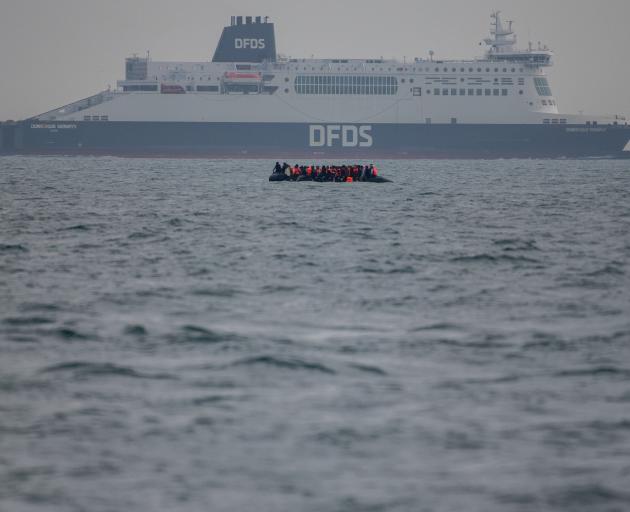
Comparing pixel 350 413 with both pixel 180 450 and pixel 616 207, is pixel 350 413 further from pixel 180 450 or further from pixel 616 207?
pixel 616 207

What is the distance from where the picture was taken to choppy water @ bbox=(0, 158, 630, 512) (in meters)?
10.6

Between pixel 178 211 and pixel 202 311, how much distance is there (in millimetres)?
27609

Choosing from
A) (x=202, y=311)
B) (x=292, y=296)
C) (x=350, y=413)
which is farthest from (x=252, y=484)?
(x=292, y=296)

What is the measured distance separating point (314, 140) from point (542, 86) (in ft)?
96.9

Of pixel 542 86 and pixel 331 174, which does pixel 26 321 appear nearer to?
pixel 331 174

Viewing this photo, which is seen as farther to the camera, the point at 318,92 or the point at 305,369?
the point at 318,92

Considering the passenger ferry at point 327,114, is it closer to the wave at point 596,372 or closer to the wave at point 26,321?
the wave at point 26,321

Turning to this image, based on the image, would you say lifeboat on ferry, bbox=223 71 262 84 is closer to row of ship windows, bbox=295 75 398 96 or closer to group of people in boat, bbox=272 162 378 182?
row of ship windows, bbox=295 75 398 96

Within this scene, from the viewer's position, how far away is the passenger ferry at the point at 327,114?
420ft

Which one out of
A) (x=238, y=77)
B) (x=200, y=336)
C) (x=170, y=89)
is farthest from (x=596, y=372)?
(x=238, y=77)

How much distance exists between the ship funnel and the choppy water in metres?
105

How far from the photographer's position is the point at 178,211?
155 ft

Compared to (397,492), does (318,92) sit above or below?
above

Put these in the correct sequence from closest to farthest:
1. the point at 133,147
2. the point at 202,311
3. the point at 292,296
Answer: the point at 202,311
the point at 292,296
the point at 133,147
